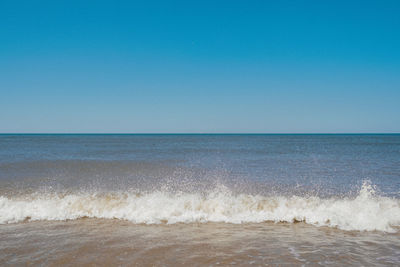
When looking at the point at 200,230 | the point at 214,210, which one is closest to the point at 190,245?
the point at 200,230

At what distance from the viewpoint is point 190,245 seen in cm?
554

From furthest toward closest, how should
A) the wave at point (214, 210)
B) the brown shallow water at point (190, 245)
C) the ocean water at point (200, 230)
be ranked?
1. the wave at point (214, 210)
2. the ocean water at point (200, 230)
3. the brown shallow water at point (190, 245)

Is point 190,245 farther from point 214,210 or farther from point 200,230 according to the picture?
point 214,210

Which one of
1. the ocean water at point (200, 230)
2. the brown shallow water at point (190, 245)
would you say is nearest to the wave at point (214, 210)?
the ocean water at point (200, 230)

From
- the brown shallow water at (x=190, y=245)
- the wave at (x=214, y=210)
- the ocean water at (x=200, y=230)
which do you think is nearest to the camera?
the brown shallow water at (x=190, y=245)

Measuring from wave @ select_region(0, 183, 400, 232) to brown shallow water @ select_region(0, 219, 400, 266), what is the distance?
0.41m

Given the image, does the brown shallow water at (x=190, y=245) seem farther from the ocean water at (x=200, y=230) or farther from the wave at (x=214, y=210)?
the wave at (x=214, y=210)

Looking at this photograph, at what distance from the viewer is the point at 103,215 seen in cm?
774

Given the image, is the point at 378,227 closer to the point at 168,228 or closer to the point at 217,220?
the point at 217,220

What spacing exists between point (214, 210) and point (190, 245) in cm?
234

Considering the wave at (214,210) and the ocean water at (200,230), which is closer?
the ocean water at (200,230)

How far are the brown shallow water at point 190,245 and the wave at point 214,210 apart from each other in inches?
16.0

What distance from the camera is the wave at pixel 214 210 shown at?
7074 millimetres

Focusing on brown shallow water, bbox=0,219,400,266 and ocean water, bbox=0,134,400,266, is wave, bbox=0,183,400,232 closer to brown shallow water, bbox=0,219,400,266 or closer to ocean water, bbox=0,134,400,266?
ocean water, bbox=0,134,400,266
